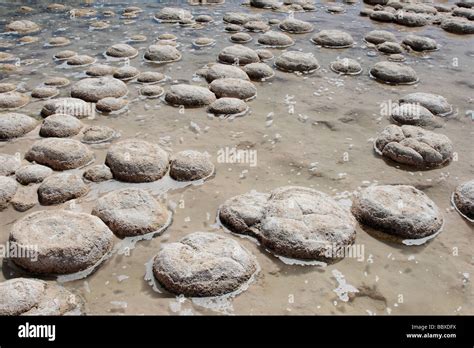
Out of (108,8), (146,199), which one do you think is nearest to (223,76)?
(146,199)

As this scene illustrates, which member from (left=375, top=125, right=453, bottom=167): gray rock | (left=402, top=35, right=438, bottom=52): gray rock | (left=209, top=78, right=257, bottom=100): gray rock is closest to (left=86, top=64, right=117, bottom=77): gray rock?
(left=209, top=78, right=257, bottom=100): gray rock

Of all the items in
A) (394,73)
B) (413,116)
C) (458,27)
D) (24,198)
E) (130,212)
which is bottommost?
(24,198)

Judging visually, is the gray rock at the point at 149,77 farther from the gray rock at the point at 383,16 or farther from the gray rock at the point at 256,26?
the gray rock at the point at 383,16

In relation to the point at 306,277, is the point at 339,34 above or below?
above

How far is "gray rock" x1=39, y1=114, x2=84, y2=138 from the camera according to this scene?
4.39 metres

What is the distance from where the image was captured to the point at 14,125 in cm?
442

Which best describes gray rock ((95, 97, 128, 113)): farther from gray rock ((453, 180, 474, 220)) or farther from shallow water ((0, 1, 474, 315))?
gray rock ((453, 180, 474, 220))

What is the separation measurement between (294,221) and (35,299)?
5.75 ft

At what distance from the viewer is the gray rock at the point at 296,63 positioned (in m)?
6.27

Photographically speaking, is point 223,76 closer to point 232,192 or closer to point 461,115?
point 232,192

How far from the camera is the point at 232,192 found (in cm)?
373

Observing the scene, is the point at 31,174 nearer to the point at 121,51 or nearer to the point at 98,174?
the point at 98,174

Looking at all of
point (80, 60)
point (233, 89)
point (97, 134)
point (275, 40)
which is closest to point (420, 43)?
point (275, 40)

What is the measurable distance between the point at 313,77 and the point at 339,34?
70.1 inches
